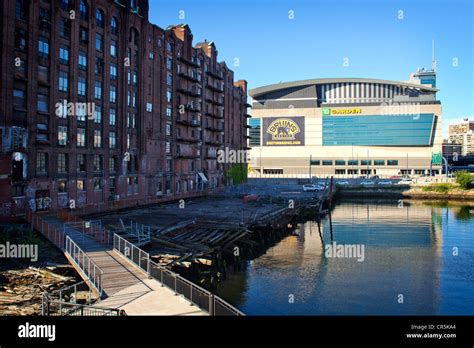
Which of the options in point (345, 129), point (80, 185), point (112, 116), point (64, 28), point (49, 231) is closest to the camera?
point (49, 231)

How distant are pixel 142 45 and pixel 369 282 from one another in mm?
42423

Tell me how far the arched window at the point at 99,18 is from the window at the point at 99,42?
1.28 metres

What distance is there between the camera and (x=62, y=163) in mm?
41688

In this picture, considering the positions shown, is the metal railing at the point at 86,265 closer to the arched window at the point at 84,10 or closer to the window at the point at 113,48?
the arched window at the point at 84,10

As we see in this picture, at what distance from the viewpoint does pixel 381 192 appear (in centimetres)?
9569

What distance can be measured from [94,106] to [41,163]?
10.1 m

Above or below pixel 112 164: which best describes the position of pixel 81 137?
above

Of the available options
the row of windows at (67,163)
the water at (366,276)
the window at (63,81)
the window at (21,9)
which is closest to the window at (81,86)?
the window at (63,81)

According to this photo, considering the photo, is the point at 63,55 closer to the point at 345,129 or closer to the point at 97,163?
the point at 97,163

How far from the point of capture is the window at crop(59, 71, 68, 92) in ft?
136

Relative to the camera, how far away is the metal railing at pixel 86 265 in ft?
62.2

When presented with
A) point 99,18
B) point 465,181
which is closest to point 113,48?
point 99,18

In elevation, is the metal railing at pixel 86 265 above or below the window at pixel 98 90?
below
